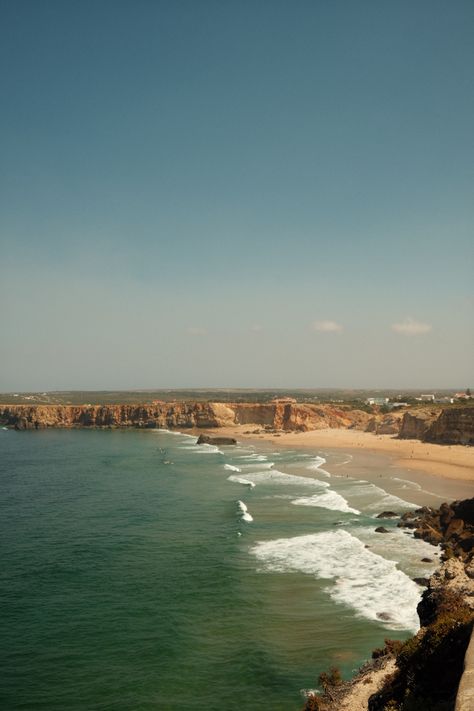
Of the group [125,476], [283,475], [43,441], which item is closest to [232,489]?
[283,475]

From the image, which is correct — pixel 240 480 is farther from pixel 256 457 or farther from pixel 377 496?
pixel 256 457

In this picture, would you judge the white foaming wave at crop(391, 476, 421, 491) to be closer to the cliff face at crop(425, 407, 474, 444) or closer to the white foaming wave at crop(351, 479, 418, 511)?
the white foaming wave at crop(351, 479, 418, 511)

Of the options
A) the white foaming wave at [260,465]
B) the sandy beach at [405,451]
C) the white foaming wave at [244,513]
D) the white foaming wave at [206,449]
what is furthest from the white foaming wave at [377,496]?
the white foaming wave at [206,449]

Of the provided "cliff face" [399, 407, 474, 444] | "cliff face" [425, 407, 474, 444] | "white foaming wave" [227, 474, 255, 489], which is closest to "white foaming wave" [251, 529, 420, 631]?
"white foaming wave" [227, 474, 255, 489]

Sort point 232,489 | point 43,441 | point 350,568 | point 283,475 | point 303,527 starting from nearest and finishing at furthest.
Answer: point 350,568
point 303,527
point 232,489
point 283,475
point 43,441

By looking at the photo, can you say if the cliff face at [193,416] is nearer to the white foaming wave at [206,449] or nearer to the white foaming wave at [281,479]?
the white foaming wave at [206,449]

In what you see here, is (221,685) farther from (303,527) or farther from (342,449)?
(342,449)
